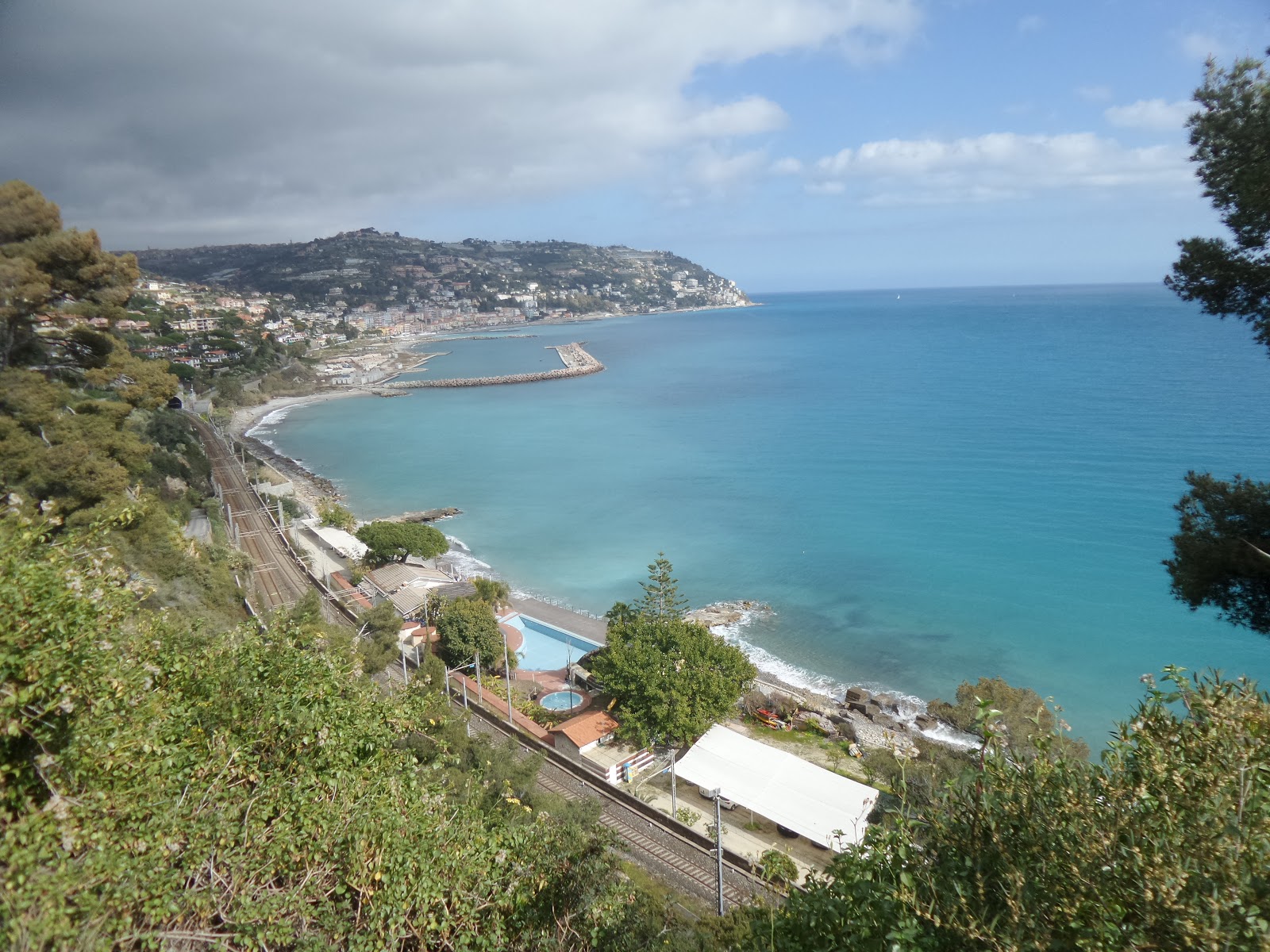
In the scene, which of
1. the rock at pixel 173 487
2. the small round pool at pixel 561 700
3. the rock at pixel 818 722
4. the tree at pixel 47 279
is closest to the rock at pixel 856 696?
the rock at pixel 818 722

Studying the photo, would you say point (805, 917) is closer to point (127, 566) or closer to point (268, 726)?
point (268, 726)

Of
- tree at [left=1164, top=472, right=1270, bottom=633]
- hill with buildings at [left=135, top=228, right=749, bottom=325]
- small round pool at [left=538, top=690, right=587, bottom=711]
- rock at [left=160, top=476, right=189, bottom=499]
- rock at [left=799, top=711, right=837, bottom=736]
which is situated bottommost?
small round pool at [left=538, top=690, right=587, bottom=711]

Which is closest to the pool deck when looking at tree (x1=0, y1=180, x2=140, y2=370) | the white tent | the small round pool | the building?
the small round pool

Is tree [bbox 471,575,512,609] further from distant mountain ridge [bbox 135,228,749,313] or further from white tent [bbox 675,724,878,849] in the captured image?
distant mountain ridge [bbox 135,228,749,313]

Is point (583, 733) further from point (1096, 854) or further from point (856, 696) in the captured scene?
point (1096, 854)

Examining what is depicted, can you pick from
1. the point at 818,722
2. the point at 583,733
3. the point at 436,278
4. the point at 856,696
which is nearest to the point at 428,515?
the point at 583,733

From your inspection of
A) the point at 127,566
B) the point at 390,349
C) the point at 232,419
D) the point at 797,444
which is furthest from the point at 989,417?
the point at 390,349

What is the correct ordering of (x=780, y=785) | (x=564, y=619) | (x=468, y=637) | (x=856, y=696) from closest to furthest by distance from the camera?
(x=780, y=785) < (x=468, y=637) < (x=856, y=696) < (x=564, y=619)
